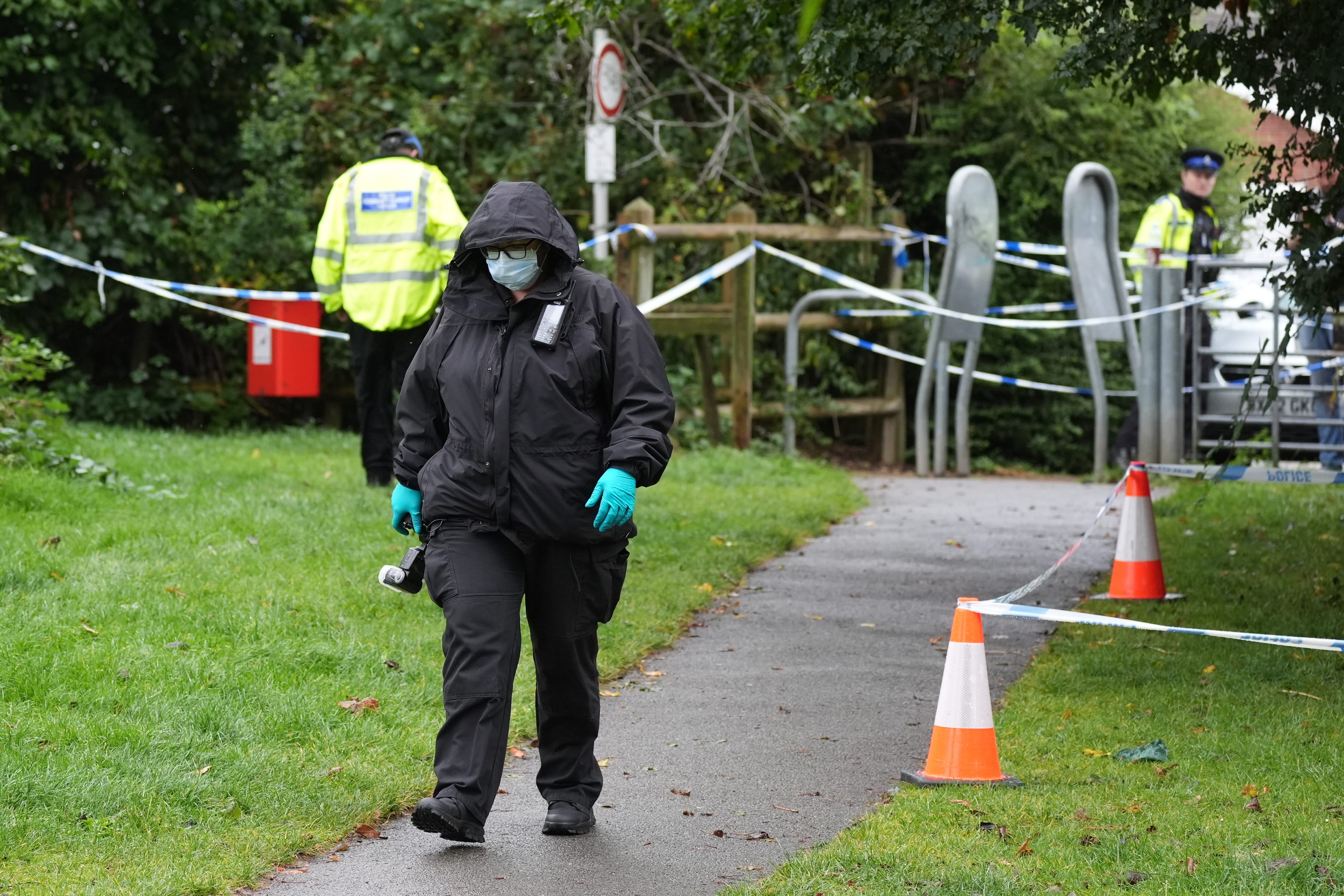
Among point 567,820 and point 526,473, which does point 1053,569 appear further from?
point 526,473

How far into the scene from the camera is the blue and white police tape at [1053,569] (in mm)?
5801

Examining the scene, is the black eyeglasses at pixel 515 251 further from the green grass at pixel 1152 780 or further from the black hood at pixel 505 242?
the green grass at pixel 1152 780

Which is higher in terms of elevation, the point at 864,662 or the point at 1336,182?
Answer: the point at 1336,182

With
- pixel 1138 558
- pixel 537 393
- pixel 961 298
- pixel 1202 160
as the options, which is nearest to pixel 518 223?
pixel 537 393

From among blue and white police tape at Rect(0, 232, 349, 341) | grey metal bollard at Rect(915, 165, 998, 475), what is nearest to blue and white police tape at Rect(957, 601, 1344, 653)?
blue and white police tape at Rect(0, 232, 349, 341)

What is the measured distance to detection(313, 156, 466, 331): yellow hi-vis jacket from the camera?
9383 mm

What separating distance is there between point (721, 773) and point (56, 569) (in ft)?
10.4

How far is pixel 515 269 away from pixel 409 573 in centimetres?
91

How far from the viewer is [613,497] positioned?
4406 millimetres

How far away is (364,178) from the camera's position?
9.41m

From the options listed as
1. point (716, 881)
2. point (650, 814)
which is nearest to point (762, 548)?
point (650, 814)

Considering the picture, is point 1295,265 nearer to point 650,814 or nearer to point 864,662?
point 864,662

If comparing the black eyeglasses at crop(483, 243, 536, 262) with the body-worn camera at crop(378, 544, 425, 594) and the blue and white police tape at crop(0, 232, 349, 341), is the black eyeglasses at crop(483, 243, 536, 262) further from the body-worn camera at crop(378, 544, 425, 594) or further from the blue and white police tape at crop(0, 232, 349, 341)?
the blue and white police tape at crop(0, 232, 349, 341)

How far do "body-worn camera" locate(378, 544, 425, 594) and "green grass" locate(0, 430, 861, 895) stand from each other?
0.61 metres
